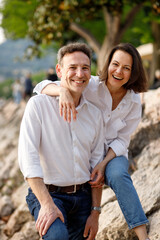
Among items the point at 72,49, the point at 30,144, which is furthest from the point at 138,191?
the point at 72,49

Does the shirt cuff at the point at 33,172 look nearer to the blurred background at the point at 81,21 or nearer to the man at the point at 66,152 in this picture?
the man at the point at 66,152

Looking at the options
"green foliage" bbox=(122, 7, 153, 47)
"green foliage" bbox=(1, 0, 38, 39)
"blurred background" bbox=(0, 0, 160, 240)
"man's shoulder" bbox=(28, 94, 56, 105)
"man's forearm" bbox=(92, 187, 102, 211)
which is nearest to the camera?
"man's shoulder" bbox=(28, 94, 56, 105)

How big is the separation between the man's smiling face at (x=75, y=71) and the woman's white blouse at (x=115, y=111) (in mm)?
355

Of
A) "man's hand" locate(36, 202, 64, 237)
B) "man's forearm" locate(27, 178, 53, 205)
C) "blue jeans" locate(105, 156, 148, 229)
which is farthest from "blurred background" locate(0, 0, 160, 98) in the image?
"man's hand" locate(36, 202, 64, 237)

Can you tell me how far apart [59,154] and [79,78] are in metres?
0.71

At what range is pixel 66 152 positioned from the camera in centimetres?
265

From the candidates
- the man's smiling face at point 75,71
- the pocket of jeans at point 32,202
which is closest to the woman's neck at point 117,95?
the man's smiling face at point 75,71

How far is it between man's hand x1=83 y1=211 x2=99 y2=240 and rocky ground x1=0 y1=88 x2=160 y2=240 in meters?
0.36

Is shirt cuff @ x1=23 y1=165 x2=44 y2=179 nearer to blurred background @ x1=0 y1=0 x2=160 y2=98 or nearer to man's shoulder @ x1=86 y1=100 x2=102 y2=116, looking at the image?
man's shoulder @ x1=86 y1=100 x2=102 y2=116

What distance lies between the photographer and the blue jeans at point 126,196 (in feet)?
8.09

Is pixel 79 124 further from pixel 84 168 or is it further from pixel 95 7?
pixel 95 7

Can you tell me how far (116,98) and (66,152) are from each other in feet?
2.85

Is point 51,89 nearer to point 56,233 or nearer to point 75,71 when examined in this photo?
point 75,71

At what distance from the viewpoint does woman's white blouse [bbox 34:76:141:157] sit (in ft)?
9.86
